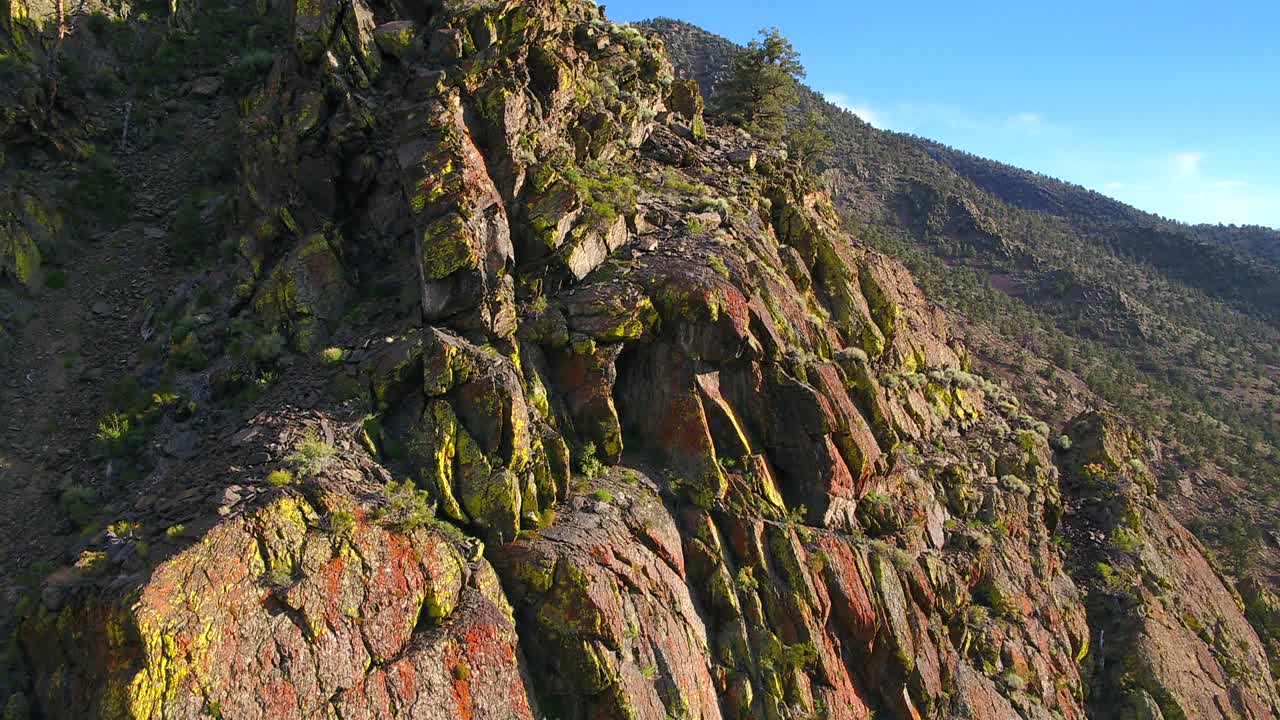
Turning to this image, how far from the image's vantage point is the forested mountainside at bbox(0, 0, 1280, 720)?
36.2 feet

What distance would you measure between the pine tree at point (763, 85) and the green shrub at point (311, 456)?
3096cm

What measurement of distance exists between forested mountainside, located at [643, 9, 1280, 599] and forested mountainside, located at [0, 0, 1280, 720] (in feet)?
74.4

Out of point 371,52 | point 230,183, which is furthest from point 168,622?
point 230,183

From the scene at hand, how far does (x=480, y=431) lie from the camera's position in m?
14.1

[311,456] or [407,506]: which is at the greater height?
[311,456]

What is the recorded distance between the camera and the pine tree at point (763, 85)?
37250 millimetres

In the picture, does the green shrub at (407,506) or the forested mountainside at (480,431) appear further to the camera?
the green shrub at (407,506)

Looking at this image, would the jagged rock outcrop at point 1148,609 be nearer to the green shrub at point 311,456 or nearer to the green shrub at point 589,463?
the green shrub at point 589,463

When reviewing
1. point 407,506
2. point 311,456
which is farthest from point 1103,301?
point 311,456

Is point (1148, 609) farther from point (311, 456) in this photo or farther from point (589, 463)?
point (311, 456)

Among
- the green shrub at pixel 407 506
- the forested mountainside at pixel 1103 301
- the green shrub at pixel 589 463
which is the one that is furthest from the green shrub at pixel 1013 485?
the green shrub at pixel 407 506

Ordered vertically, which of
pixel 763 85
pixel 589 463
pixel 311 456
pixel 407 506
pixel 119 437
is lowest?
pixel 119 437

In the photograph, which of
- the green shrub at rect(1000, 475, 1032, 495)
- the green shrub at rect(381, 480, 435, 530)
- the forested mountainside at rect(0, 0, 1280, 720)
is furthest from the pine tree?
the green shrub at rect(381, 480, 435, 530)

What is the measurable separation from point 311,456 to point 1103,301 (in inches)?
3402
